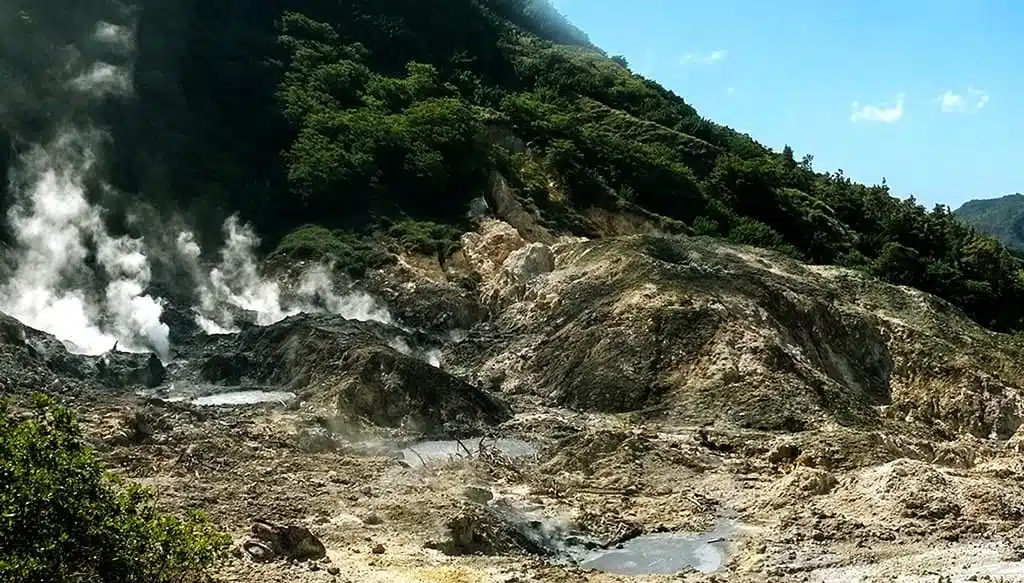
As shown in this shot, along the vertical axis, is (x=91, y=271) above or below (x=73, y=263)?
below

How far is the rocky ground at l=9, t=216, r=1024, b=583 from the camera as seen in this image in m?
16.2

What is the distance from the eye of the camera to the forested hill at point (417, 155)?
47.7 meters

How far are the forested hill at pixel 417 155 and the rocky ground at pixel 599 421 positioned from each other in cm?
981

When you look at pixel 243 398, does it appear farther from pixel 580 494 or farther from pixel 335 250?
pixel 335 250

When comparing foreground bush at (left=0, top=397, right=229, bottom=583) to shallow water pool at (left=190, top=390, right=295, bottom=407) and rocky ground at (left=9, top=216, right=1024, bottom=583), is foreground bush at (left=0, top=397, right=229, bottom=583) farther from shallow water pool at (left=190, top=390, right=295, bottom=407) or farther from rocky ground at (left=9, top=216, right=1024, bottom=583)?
shallow water pool at (left=190, top=390, right=295, bottom=407)

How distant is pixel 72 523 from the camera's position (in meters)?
11.0

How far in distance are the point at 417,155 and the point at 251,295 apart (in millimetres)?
12022

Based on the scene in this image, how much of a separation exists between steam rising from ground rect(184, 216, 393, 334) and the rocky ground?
179cm

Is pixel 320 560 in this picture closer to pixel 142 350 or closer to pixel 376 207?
pixel 142 350

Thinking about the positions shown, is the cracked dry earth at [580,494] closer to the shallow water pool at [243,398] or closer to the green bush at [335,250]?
the shallow water pool at [243,398]

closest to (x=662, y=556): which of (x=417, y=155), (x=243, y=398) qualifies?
(x=243, y=398)

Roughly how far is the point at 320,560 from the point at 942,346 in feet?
74.5

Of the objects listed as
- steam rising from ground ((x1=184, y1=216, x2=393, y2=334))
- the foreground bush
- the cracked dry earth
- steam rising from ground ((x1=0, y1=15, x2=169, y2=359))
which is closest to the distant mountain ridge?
steam rising from ground ((x1=184, y1=216, x2=393, y2=334))

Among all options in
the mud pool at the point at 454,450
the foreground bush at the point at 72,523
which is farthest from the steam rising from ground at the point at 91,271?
the foreground bush at the point at 72,523
